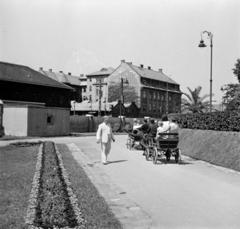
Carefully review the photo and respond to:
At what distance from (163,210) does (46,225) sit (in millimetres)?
2358

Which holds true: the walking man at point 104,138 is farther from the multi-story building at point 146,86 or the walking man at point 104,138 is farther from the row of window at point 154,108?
the row of window at point 154,108

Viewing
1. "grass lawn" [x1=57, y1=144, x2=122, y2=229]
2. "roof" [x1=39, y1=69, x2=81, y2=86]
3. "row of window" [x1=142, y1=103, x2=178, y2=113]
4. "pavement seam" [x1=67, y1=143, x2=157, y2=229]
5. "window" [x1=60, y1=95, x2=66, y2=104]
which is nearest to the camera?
"grass lawn" [x1=57, y1=144, x2=122, y2=229]

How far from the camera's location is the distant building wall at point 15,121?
30608 mm

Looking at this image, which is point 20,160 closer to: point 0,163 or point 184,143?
point 0,163

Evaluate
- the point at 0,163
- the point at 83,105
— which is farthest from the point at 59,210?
the point at 83,105

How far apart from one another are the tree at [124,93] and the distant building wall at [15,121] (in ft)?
197

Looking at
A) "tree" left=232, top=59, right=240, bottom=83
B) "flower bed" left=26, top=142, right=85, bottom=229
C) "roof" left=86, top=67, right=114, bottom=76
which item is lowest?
"flower bed" left=26, top=142, right=85, bottom=229

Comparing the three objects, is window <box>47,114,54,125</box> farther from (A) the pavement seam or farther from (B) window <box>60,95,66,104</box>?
(B) window <box>60,95,66,104</box>

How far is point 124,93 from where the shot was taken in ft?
300

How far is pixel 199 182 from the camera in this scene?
920 centimetres

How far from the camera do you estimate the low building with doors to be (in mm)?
30875

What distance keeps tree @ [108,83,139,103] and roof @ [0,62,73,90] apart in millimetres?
34885

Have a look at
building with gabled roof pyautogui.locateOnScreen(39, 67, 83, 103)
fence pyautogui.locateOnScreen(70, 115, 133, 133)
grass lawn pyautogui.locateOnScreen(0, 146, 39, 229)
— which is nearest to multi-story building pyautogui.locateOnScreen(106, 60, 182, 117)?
building with gabled roof pyautogui.locateOnScreen(39, 67, 83, 103)

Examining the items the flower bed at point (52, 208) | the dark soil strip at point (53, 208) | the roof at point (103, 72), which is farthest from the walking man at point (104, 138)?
the roof at point (103, 72)
